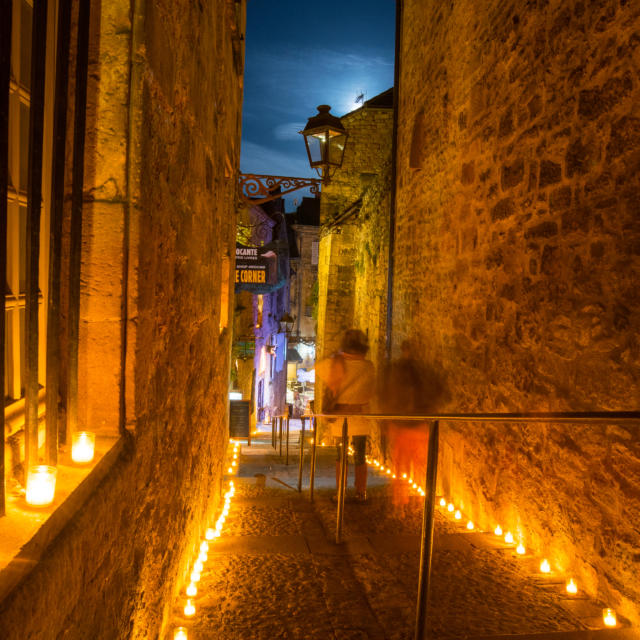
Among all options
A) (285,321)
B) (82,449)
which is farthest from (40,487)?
(285,321)

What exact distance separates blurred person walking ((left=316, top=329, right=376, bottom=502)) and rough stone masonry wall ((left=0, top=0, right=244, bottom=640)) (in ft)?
3.44

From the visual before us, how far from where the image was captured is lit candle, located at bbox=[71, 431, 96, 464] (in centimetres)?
164

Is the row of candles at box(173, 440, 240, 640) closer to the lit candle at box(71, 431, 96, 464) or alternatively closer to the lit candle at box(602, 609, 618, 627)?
the lit candle at box(71, 431, 96, 464)

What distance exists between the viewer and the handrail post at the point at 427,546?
200 centimetres

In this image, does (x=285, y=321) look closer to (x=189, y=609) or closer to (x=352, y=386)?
(x=352, y=386)

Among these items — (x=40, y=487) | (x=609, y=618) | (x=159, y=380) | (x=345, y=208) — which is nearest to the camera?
(x=40, y=487)

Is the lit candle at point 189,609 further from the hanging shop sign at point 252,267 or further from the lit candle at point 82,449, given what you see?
the hanging shop sign at point 252,267

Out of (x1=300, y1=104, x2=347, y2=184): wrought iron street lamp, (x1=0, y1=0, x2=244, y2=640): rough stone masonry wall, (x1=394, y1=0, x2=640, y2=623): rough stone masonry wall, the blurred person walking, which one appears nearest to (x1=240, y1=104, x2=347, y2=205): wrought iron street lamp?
(x1=300, y1=104, x2=347, y2=184): wrought iron street lamp

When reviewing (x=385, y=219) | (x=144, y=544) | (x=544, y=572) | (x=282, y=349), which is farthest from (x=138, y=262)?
(x=282, y=349)

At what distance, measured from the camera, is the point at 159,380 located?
91.7 inches

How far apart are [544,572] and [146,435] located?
7.72 ft

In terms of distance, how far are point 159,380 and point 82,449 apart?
2.30 ft

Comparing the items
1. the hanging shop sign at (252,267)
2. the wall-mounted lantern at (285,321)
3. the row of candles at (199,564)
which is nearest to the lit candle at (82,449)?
the row of candles at (199,564)

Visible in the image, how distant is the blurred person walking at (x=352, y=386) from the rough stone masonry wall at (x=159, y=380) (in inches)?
41.3
